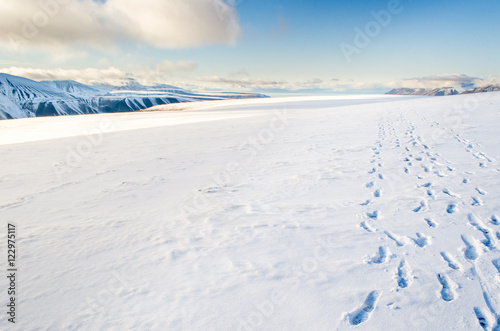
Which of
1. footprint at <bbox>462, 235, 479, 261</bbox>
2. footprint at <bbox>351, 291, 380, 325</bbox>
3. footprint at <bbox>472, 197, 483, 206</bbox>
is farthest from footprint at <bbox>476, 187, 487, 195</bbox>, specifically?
footprint at <bbox>351, 291, 380, 325</bbox>

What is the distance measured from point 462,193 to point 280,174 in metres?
4.46

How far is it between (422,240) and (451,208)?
151cm

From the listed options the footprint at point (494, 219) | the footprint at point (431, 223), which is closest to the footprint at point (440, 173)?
the footprint at point (494, 219)

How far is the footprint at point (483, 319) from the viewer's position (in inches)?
103

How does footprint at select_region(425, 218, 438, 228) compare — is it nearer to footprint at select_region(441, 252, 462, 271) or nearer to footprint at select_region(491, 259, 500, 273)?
footprint at select_region(441, 252, 462, 271)

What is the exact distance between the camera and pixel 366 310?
2953 mm

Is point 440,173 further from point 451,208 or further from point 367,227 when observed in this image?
point 367,227

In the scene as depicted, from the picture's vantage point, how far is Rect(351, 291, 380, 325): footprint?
9.30ft

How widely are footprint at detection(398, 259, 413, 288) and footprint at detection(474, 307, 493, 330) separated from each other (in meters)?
0.65

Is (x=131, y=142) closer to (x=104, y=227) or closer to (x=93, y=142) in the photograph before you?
(x=93, y=142)

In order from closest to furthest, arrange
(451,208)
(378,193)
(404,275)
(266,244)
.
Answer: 1. (404,275)
2. (266,244)
3. (451,208)
4. (378,193)

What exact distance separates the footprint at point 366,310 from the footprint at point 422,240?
4.55 ft

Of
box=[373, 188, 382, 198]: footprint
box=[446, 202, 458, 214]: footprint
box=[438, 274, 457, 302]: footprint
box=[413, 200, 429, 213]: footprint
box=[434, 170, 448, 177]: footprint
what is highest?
box=[438, 274, 457, 302]: footprint

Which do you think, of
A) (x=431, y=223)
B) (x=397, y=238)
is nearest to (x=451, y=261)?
(x=397, y=238)
